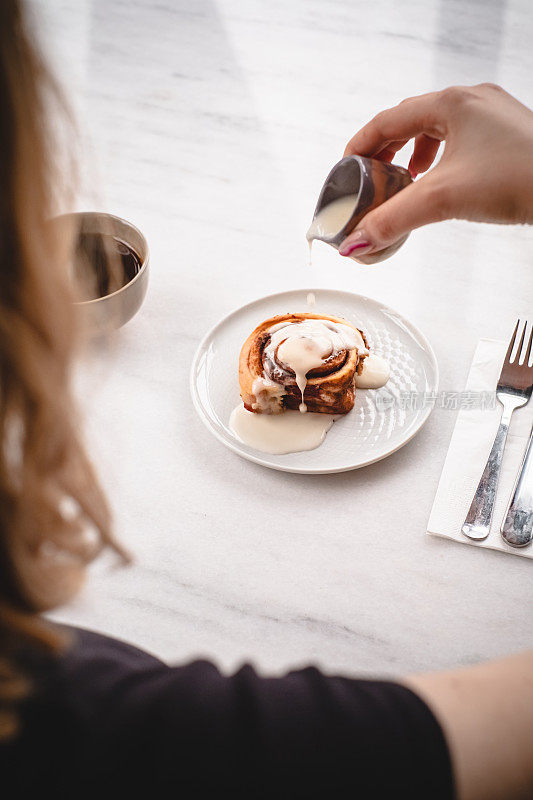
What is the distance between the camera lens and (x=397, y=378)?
0.95m

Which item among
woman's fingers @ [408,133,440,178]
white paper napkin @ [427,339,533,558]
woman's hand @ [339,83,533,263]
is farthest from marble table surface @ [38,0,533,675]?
woman's hand @ [339,83,533,263]

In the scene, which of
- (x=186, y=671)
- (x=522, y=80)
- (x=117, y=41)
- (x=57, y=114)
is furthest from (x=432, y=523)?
(x=117, y=41)

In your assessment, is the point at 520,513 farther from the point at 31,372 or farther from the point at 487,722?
the point at 31,372

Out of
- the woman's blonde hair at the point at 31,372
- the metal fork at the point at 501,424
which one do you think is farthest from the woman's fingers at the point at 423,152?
the woman's blonde hair at the point at 31,372

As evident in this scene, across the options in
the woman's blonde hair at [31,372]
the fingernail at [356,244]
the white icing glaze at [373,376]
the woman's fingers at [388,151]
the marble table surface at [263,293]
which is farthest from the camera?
the woman's fingers at [388,151]

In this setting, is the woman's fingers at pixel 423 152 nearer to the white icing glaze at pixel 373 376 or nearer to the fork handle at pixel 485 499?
the white icing glaze at pixel 373 376

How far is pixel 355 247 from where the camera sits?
85 centimetres

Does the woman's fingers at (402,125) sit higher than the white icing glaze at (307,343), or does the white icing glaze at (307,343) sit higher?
the woman's fingers at (402,125)

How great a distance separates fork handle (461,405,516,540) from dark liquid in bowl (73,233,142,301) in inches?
21.4

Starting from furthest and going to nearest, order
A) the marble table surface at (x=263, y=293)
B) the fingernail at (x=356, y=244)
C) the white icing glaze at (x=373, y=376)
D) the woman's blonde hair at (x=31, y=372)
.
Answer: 1. the white icing glaze at (x=373, y=376)
2. the fingernail at (x=356, y=244)
3. the marble table surface at (x=263, y=293)
4. the woman's blonde hair at (x=31, y=372)

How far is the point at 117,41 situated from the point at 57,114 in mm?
1343

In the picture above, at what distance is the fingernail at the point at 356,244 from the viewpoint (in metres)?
0.84

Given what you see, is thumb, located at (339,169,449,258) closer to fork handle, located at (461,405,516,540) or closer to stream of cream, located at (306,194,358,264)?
stream of cream, located at (306,194,358,264)

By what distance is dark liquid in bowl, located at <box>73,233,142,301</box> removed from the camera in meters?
0.96
